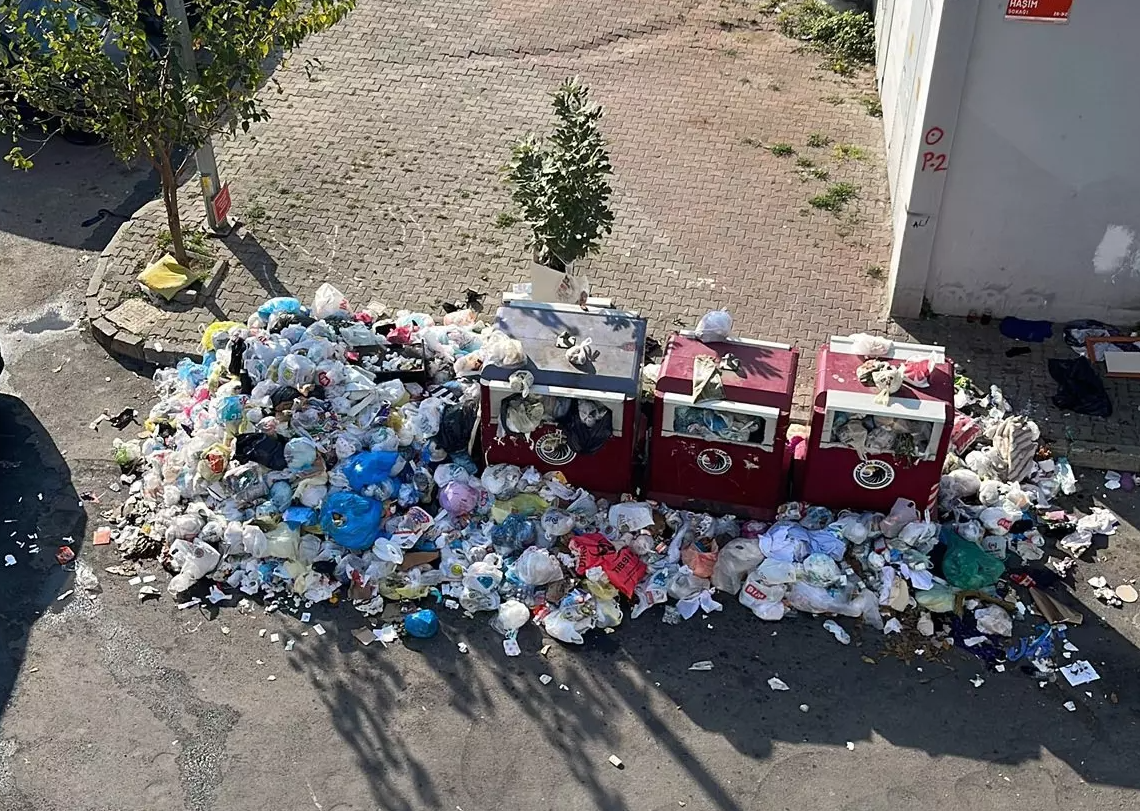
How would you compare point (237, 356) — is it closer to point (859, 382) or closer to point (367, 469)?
point (367, 469)

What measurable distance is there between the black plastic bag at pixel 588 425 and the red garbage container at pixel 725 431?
1.10 feet

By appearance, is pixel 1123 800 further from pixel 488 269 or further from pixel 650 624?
pixel 488 269

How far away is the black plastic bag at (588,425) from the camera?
25.4 ft

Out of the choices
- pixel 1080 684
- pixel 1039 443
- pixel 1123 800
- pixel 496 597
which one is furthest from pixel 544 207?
pixel 1123 800

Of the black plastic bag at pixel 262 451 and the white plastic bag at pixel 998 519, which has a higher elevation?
the black plastic bag at pixel 262 451

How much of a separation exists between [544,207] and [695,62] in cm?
580

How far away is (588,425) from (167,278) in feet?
15.4

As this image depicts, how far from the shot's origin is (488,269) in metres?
10.7

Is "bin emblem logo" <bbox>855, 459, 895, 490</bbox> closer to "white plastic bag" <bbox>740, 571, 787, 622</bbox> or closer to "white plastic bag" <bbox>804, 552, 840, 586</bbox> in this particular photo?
"white plastic bag" <bbox>804, 552, 840, 586</bbox>

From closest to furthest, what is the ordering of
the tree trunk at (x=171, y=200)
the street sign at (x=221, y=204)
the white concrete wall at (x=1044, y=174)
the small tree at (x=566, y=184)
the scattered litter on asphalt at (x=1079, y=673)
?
the scattered litter on asphalt at (x=1079, y=673)
the white concrete wall at (x=1044, y=174)
the small tree at (x=566, y=184)
the tree trunk at (x=171, y=200)
the street sign at (x=221, y=204)

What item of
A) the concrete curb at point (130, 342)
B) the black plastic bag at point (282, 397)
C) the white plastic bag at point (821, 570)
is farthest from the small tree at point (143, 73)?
the white plastic bag at point (821, 570)

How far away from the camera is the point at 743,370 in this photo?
303 inches

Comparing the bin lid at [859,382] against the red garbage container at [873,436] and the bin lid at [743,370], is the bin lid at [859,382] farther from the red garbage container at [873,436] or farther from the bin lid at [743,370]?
the bin lid at [743,370]

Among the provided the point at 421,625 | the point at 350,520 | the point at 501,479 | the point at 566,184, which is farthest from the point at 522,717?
the point at 566,184
